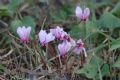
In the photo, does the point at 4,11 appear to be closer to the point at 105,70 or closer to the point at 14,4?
the point at 14,4

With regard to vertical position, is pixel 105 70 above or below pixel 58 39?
below

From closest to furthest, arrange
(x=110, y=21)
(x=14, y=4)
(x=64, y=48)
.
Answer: (x=64, y=48)
(x=110, y=21)
(x=14, y=4)

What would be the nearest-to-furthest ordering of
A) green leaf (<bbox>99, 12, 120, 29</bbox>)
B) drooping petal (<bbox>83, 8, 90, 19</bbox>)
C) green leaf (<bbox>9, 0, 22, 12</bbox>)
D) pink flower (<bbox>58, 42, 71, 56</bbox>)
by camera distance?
pink flower (<bbox>58, 42, 71, 56</bbox>), drooping petal (<bbox>83, 8, 90, 19</bbox>), green leaf (<bbox>99, 12, 120, 29</bbox>), green leaf (<bbox>9, 0, 22, 12</bbox>)

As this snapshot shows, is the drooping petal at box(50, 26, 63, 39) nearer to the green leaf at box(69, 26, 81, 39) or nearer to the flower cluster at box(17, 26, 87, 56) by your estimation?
the flower cluster at box(17, 26, 87, 56)

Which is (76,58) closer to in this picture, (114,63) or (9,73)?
(114,63)

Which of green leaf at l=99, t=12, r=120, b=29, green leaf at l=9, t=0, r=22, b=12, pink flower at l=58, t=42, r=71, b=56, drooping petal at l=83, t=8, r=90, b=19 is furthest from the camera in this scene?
green leaf at l=9, t=0, r=22, b=12

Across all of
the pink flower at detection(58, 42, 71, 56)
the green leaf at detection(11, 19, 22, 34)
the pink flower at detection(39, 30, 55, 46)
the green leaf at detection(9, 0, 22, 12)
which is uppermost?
the green leaf at detection(9, 0, 22, 12)

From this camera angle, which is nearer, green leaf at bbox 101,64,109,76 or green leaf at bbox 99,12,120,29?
green leaf at bbox 101,64,109,76

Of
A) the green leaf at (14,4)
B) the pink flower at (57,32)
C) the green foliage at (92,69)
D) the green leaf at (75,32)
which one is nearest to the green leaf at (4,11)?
the green leaf at (14,4)

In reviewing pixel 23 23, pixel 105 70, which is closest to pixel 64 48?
pixel 105 70

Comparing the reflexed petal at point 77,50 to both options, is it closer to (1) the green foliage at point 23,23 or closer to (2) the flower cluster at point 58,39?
(2) the flower cluster at point 58,39

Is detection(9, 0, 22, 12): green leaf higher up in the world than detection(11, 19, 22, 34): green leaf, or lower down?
higher up

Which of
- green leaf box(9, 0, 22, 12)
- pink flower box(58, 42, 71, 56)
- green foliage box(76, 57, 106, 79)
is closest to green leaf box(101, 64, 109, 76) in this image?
green foliage box(76, 57, 106, 79)
